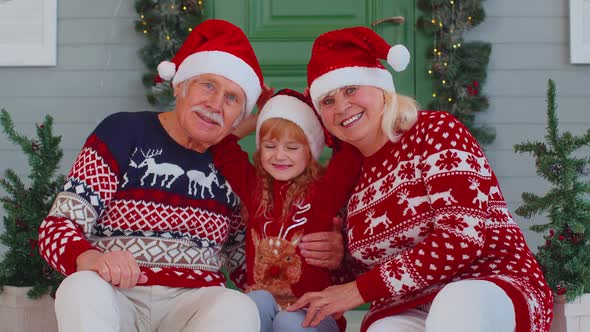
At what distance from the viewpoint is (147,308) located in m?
1.67

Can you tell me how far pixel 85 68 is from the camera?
3191 millimetres

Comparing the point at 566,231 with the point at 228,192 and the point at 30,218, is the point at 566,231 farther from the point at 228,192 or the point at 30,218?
the point at 30,218

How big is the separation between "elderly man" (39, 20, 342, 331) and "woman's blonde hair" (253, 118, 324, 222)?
93 mm

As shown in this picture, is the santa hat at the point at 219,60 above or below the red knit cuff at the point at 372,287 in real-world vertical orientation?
above

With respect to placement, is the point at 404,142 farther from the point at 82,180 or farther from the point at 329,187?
the point at 82,180

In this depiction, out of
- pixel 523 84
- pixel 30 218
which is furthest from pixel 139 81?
pixel 523 84

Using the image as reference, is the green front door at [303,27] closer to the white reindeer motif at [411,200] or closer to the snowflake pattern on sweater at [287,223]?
the snowflake pattern on sweater at [287,223]

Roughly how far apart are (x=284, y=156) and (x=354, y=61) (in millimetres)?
360

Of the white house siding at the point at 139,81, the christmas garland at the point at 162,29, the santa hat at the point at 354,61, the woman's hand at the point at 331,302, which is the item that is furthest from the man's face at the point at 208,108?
the white house siding at the point at 139,81

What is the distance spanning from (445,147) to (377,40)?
1.23 ft

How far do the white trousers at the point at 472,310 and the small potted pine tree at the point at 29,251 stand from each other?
142cm

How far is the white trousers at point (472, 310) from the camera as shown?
1.33 m

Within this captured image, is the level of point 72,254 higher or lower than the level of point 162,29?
lower

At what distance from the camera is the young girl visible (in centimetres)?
188
